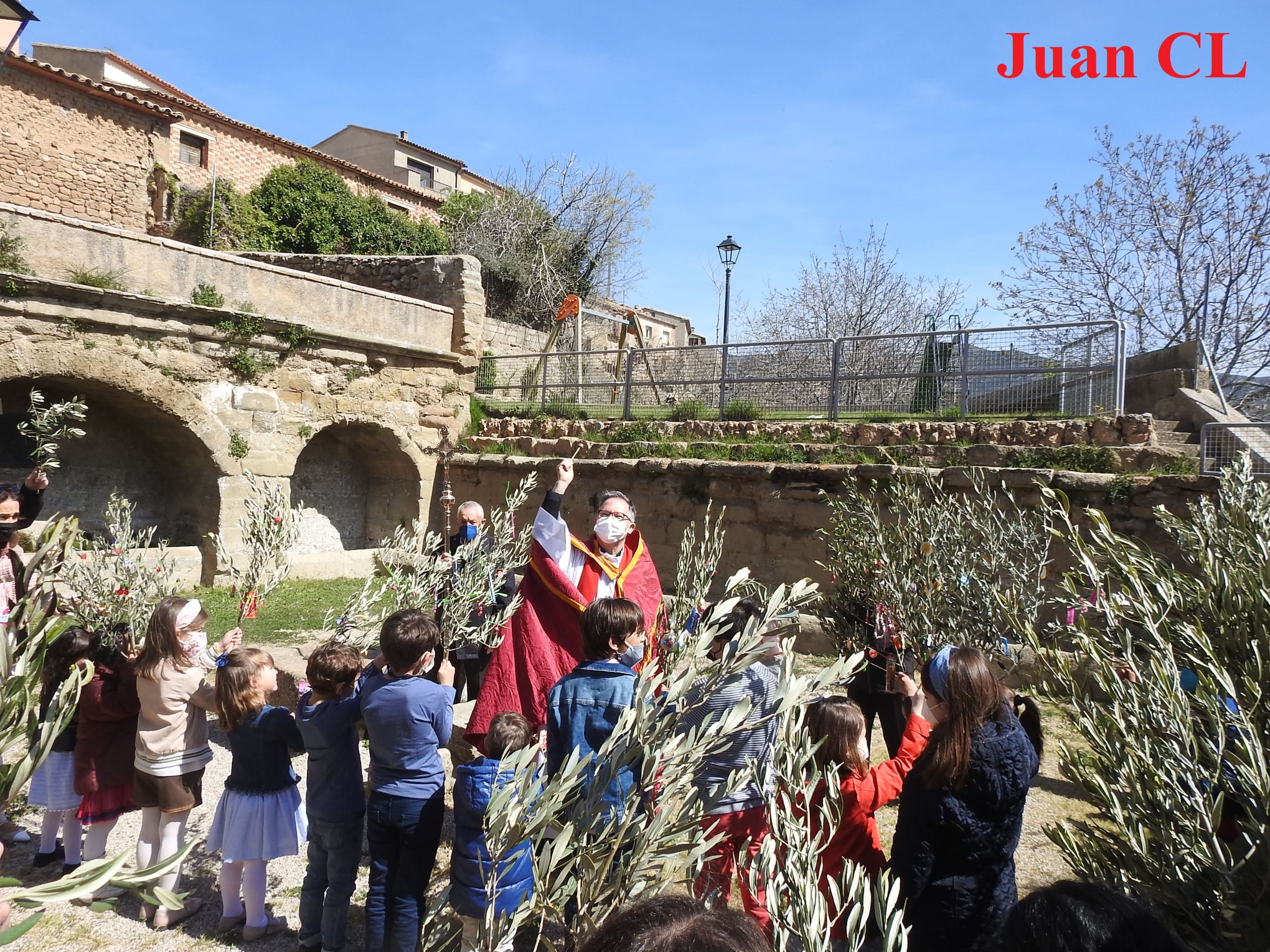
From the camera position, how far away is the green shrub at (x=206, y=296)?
10.4 meters

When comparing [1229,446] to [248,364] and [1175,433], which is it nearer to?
[1175,433]

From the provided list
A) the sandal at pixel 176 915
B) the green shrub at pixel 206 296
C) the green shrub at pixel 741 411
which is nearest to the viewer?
the sandal at pixel 176 915

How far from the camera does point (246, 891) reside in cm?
347

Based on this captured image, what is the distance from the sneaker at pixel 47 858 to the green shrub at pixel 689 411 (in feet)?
28.7

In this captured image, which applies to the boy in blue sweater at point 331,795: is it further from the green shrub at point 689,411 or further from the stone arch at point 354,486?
the stone arch at point 354,486

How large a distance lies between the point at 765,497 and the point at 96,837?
7199 millimetres

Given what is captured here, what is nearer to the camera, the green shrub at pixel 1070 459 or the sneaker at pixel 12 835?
the sneaker at pixel 12 835

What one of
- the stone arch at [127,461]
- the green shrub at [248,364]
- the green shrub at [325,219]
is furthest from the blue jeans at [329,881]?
the green shrub at [325,219]

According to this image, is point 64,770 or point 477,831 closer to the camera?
point 477,831

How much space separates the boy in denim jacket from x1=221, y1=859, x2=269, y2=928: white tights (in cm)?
152

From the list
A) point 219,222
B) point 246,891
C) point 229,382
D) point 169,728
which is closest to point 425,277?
point 229,382

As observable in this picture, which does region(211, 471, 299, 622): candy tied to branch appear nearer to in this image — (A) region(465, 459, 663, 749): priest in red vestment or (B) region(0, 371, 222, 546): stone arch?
(A) region(465, 459, 663, 749): priest in red vestment

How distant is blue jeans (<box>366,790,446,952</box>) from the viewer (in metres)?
3.07

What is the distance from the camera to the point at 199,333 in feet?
33.9
